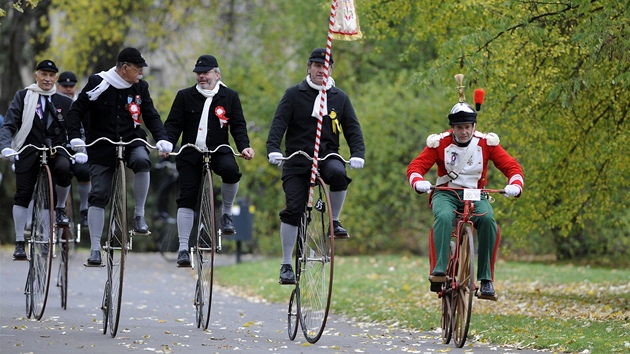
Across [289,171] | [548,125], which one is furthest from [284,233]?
[548,125]

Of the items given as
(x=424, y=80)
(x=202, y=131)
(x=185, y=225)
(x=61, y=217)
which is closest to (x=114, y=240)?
(x=185, y=225)

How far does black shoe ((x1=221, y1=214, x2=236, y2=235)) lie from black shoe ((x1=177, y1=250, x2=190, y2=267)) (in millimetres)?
454

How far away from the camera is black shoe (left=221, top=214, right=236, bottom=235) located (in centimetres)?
1198

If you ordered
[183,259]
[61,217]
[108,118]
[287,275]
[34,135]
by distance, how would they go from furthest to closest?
1. [61,217]
2. [34,135]
3. [183,259]
4. [108,118]
5. [287,275]

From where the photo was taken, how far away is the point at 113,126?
1153 centimetres

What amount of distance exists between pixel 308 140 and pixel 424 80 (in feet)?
9.59

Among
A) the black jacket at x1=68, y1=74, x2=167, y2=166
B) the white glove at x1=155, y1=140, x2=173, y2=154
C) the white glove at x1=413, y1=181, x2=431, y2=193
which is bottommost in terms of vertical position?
the white glove at x1=413, y1=181, x2=431, y2=193

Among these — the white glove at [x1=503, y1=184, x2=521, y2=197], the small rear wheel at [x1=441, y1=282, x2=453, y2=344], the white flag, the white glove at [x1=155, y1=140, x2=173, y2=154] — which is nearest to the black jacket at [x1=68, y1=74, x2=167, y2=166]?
the white glove at [x1=155, y1=140, x2=173, y2=154]

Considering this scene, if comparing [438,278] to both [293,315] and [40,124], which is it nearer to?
[293,315]

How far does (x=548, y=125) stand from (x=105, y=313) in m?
6.17

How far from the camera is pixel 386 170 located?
79.2 ft

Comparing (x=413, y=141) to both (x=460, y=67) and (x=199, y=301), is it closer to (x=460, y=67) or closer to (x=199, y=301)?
(x=460, y=67)

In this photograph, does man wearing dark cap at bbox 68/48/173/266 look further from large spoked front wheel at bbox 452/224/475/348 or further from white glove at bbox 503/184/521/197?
white glove at bbox 503/184/521/197

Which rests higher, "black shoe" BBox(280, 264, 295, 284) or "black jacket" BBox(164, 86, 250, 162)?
"black jacket" BBox(164, 86, 250, 162)
